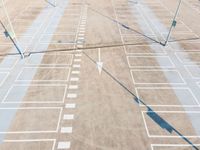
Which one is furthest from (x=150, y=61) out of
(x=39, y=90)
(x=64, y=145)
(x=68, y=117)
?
(x=64, y=145)

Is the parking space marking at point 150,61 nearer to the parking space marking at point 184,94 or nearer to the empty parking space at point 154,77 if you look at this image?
the empty parking space at point 154,77

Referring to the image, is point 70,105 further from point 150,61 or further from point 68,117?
point 150,61

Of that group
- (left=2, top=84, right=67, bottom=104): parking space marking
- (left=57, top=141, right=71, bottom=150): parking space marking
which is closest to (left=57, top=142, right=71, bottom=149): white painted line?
(left=57, top=141, right=71, bottom=150): parking space marking

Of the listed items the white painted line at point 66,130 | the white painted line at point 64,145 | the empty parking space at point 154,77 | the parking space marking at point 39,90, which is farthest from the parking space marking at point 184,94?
the white painted line at point 64,145

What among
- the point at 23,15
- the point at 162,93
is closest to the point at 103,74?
the point at 162,93

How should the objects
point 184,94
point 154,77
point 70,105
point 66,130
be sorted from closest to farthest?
point 66,130, point 70,105, point 184,94, point 154,77

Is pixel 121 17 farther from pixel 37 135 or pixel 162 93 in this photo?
pixel 37 135

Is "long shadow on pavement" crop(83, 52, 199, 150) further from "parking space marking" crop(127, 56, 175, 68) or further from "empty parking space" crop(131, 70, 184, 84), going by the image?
"parking space marking" crop(127, 56, 175, 68)

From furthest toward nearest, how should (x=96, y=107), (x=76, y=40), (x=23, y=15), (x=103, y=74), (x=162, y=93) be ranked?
(x=23, y=15) < (x=76, y=40) < (x=103, y=74) < (x=162, y=93) < (x=96, y=107)

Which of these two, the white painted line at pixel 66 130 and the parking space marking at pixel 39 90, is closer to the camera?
the white painted line at pixel 66 130

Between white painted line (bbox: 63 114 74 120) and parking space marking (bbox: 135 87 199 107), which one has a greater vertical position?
parking space marking (bbox: 135 87 199 107)

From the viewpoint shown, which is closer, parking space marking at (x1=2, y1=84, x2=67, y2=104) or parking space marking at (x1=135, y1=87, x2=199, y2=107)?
parking space marking at (x1=135, y1=87, x2=199, y2=107)
